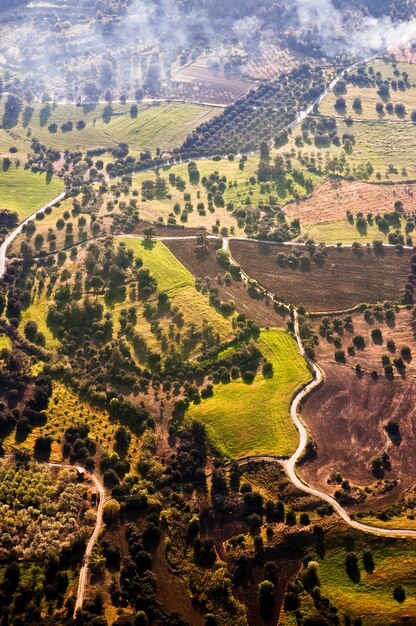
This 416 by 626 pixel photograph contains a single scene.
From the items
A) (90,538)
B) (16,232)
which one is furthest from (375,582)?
(16,232)

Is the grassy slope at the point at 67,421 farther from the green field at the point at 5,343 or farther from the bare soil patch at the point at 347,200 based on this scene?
the bare soil patch at the point at 347,200

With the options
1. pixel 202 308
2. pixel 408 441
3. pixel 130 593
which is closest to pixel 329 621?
pixel 130 593

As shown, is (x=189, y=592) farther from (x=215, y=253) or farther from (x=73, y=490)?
(x=215, y=253)

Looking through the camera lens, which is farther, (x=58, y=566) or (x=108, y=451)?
(x=108, y=451)

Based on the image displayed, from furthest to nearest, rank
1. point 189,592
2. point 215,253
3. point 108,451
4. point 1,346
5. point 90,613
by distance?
→ point 215,253, point 1,346, point 108,451, point 189,592, point 90,613

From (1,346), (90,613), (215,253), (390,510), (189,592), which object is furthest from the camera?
(215,253)

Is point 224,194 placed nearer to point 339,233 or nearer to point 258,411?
point 339,233

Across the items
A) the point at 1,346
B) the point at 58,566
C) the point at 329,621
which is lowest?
the point at 329,621

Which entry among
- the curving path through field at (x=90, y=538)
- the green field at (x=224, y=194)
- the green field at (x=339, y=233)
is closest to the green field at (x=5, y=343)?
the curving path through field at (x=90, y=538)
